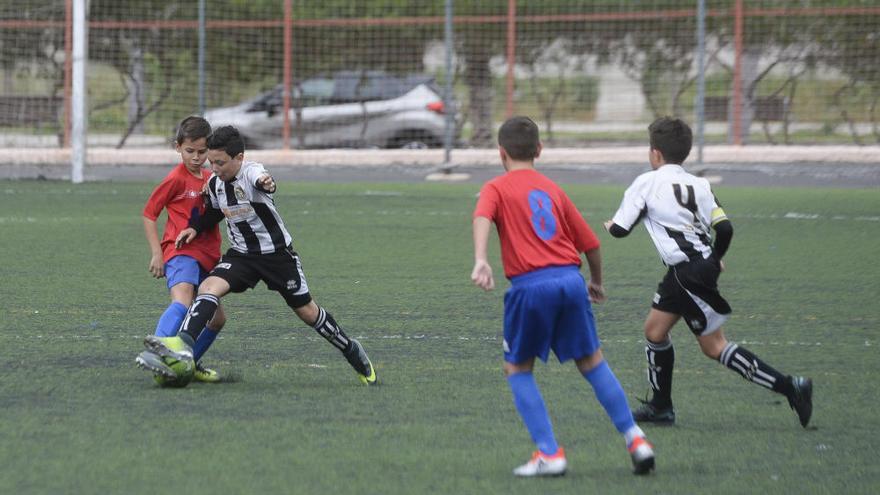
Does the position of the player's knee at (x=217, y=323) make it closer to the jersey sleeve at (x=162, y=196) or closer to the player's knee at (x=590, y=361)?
the jersey sleeve at (x=162, y=196)

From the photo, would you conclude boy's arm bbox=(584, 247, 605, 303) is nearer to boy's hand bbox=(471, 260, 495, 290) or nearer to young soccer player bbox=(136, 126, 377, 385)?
boy's hand bbox=(471, 260, 495, 290)

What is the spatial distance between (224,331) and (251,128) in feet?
49.2

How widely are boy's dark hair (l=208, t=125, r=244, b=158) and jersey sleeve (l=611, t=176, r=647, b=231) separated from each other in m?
1.73

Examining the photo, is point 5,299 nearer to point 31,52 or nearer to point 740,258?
point 740,258

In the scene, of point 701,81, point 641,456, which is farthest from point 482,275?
point 701,81

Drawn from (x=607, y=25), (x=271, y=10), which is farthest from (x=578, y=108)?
(x=271, y=10)

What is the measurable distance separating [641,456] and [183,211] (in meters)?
2.83

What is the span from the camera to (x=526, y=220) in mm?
4648

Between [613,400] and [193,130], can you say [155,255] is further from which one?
[613,400]

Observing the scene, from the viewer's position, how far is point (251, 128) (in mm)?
22172

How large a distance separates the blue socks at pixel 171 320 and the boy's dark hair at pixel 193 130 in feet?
2.53

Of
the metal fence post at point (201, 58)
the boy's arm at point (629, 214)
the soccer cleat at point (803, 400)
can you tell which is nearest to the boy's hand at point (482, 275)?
the boy's arm at point (629, 214)

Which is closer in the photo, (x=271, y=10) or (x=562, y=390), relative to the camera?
(x=562, y=390)

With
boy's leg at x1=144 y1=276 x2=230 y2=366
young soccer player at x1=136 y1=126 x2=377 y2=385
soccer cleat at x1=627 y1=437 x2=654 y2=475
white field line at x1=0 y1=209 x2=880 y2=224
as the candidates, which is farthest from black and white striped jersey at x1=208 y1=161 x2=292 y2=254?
white field line at x1=0 y1=209 x2=880 y2=224
